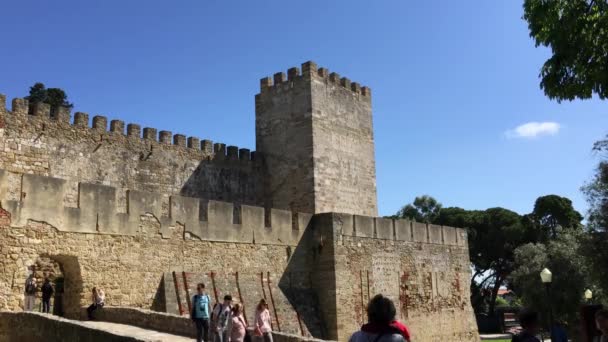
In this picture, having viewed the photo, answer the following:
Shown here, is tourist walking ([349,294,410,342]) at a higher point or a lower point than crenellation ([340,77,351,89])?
lower

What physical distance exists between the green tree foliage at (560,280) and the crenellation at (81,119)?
2215cm

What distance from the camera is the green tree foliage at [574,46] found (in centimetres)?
713

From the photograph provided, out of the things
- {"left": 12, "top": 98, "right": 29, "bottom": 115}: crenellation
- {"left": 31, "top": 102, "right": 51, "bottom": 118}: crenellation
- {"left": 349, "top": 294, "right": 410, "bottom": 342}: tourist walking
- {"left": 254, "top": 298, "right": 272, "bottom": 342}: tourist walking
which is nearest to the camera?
{"left": 349, "top": 294, "right": 410, "bottom": 342}: tourist walking

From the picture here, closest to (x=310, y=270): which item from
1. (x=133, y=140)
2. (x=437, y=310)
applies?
(x=437, y=310)

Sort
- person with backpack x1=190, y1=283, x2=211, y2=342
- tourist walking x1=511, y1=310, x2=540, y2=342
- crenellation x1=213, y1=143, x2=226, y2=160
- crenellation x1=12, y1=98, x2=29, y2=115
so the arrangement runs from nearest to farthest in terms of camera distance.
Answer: tourist walking x1=511, y1=310, x2=540, y2=342 < person with backpack x1=190, y1=283, x2=211, y2=342 < crenellation x1=12, y1=98, x2=29, y2=115 < crenellation x1=213, y1=143, x2=226, y2=160

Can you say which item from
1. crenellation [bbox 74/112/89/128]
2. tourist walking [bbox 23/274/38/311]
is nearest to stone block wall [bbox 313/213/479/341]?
tourist walking [bbox 23/274/38/311]

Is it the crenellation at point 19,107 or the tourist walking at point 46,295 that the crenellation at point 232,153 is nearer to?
the crenellation at point 19,107

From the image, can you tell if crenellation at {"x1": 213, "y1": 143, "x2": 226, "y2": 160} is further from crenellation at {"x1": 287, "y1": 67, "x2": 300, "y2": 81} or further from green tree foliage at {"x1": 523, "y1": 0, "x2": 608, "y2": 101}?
green tree foliage at {"x1": 523, "y1": 0, "x2": 608, "y2": 101}

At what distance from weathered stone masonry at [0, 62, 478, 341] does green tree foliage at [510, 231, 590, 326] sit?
8221 mm

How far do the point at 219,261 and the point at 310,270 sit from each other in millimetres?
3513

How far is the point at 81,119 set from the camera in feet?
65.2

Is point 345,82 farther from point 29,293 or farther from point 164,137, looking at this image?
point 29,293

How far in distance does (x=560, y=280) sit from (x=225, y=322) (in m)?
25.0

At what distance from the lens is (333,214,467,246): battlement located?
1805 centimetres
